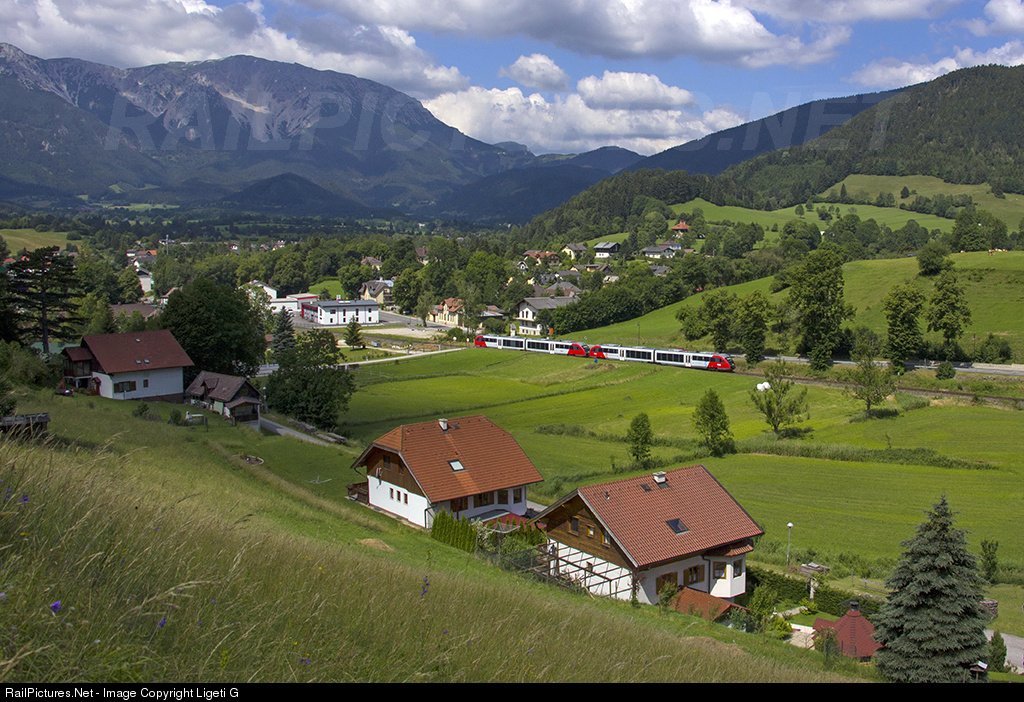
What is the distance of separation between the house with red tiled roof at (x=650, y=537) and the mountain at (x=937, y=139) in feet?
583

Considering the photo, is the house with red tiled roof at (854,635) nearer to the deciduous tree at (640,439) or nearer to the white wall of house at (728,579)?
the white wall of house at (728,579)

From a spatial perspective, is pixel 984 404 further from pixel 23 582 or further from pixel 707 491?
pixel 23 582

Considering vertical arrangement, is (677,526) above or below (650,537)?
above

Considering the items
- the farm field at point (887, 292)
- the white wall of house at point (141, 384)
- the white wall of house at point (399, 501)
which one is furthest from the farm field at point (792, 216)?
the white wall of house at point (399, 501)

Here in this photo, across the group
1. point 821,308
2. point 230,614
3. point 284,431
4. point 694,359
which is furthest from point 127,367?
point 821,308

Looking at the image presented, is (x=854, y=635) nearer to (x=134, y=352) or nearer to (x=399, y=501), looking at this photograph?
(x=399, y=501)

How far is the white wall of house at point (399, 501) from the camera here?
25109 mm

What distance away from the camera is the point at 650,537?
2023 cm

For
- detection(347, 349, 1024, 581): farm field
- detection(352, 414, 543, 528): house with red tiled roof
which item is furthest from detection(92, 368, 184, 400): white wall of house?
detection(352, 414, 543, 528): house with red tiled roof

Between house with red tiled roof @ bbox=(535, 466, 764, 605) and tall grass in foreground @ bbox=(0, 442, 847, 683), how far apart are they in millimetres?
13975

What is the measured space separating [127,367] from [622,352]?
4289 centimetres

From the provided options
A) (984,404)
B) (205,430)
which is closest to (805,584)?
(205,430)

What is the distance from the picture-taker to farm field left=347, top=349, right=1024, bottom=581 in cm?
2733

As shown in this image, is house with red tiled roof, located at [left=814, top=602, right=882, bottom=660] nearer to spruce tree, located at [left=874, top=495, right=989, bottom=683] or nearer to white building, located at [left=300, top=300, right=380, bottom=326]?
spruce tree, located at [left=874, top=495, right=989, bottom=683]
